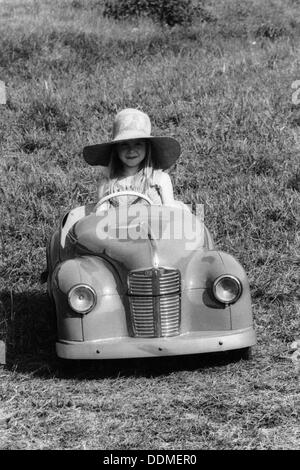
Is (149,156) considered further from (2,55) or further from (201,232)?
(2,55)

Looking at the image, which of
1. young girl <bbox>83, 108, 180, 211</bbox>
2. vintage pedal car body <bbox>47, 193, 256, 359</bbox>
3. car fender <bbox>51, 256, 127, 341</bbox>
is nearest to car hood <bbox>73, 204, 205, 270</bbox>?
vintage pedal car body <bbox>47, 193, 256, 359</bbox>

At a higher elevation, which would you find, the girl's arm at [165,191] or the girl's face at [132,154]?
the girl's face at [132,154]

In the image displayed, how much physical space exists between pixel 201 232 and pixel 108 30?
24.0 ft

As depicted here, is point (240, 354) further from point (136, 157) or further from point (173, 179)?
point (173, 179)

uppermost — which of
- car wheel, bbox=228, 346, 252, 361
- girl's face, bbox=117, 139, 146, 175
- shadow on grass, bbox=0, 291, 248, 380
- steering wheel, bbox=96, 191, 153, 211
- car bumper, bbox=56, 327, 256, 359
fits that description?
girl's face, bbox=117, 139, 146, 175

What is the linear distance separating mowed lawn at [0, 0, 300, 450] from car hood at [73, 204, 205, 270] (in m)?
0.68

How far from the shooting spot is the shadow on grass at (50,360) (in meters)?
4.21

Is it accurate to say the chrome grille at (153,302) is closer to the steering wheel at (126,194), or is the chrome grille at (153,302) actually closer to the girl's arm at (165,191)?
the steering wheel at (126,194)

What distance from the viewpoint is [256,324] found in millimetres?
4977

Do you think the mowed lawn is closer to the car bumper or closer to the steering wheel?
the car bumper

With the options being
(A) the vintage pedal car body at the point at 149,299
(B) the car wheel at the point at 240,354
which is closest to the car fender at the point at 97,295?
(A) the vintage pedal car body at the point at 149,299

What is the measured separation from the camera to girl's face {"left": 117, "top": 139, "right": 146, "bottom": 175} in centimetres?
A: 502

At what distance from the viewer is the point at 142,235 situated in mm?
4098

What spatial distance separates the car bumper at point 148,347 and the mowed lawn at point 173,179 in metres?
0.21
